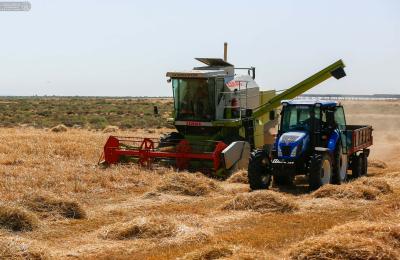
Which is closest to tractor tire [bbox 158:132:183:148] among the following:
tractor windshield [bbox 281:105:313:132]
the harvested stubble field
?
the harvested stubble field

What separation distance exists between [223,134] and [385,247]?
1191 cm

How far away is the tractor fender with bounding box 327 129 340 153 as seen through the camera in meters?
16.1

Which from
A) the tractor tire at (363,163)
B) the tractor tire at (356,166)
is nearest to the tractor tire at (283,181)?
the tractor tire at (356,166)

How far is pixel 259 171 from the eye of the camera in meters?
15.6

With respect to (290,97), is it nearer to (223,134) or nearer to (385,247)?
(223,134)

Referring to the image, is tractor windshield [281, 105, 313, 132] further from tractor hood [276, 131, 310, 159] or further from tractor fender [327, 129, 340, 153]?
tractor fender [327, 129, 340, 153]

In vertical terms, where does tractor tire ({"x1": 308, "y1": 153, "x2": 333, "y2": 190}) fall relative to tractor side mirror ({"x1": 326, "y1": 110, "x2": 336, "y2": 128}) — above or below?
below

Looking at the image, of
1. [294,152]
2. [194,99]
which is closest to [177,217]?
[294,152]

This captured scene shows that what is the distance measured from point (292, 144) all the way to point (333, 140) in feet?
4.53

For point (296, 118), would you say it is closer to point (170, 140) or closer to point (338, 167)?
point (338, 167)

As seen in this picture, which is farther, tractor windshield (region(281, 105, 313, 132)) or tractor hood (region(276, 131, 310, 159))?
tractor windshield (region(281, 105, 313, 132))

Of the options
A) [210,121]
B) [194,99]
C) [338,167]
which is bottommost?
[338,167]

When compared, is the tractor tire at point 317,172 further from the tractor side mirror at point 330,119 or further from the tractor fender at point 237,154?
the tractor fender at point 237,154

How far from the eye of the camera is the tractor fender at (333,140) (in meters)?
16.1
